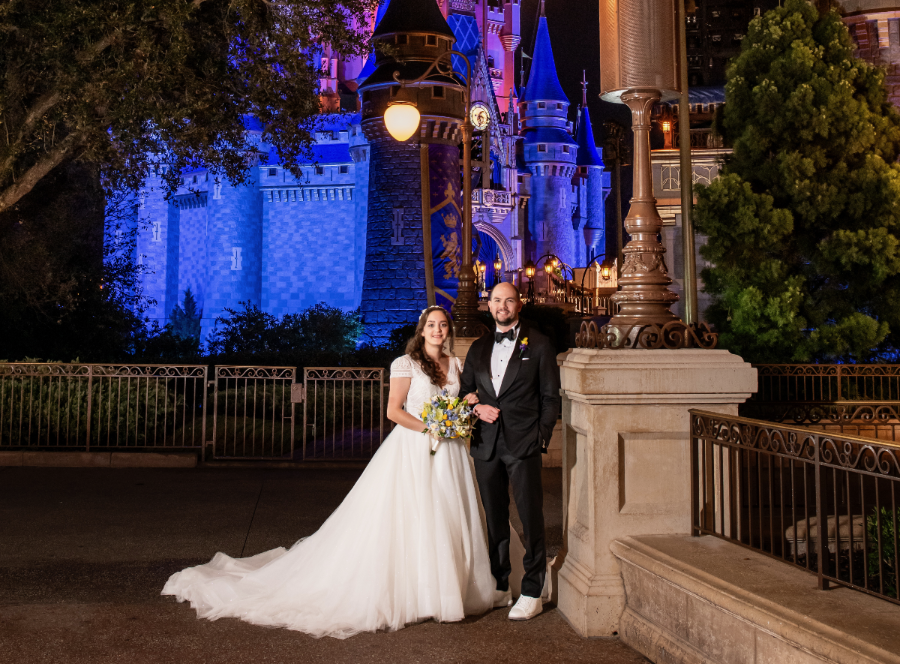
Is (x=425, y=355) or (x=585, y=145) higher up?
(x=585, y=145)

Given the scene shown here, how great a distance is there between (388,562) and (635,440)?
5.25 feet

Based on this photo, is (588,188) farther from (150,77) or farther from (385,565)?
(385,565)

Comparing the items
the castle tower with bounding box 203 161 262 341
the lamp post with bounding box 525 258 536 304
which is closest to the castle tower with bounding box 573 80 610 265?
the lamp post with bounding box 525 258 536 304

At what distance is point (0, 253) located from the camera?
52.0 ft

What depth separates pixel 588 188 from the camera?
234ft

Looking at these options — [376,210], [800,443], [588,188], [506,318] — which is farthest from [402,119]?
[588,188]

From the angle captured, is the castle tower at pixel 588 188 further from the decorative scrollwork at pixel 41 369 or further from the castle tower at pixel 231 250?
the decorative scrollwork at pixel 41 369

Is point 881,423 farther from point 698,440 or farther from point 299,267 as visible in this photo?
point 299,267

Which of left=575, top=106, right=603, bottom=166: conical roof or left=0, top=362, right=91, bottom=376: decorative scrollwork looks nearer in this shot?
left=0, top=362, right=91, bottom=376: decorative scrollwork

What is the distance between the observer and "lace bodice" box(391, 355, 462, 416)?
5.18 m

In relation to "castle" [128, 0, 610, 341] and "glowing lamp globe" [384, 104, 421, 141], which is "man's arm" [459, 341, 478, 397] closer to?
"glowing lamp globe" [384, 104, 421, 141]

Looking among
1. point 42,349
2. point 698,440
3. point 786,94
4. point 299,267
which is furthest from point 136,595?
point 299,267

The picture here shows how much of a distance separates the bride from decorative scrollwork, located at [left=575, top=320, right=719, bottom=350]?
3.11 feet

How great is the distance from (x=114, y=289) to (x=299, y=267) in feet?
84.6
